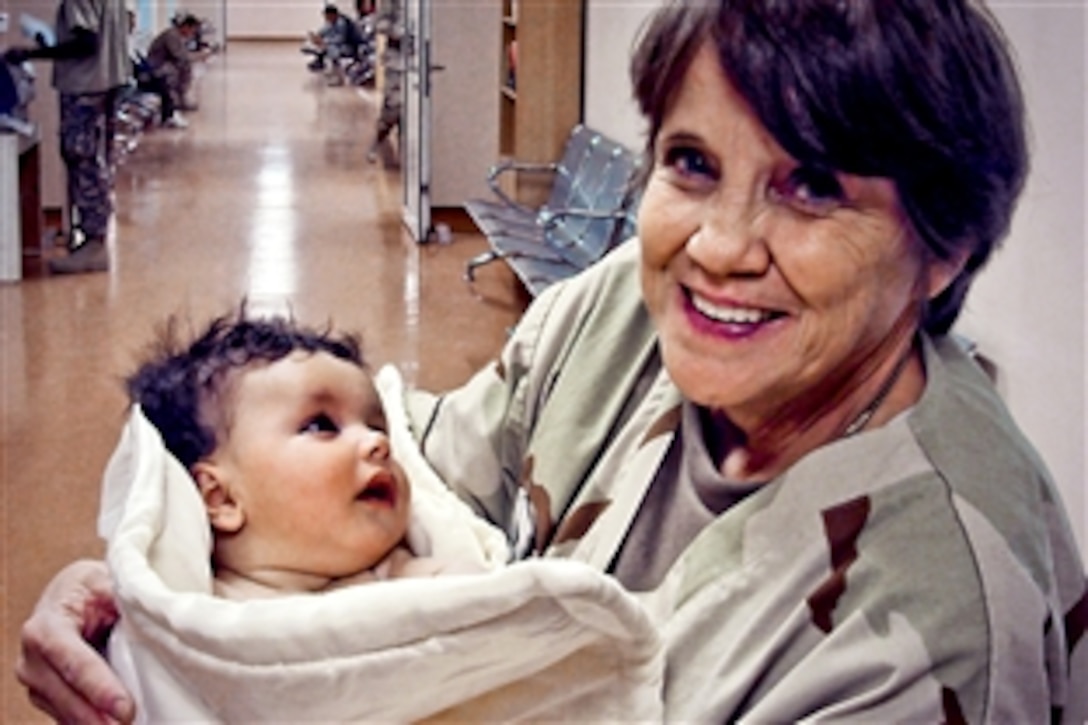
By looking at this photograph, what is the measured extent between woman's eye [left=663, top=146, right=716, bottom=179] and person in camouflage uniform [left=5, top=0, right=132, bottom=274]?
6477 mm

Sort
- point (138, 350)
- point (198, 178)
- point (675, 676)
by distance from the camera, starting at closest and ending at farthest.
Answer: point (675, 676) → point (138, 350) → point (198, 178)

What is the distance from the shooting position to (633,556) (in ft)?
4.36

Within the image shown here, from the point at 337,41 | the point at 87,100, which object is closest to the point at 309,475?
the point at 87,100

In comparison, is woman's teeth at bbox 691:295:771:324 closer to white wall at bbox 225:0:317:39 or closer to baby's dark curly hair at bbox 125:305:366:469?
baby's dark curly hair at bbox 125:305:366:469

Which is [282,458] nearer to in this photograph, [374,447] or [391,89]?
[374,447]

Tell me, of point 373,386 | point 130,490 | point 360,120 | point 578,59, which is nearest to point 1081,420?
point 373,386

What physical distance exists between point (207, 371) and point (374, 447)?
0.22 m

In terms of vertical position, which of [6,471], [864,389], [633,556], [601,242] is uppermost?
[864,389]

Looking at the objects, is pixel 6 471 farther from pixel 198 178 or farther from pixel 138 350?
pixel 198 178

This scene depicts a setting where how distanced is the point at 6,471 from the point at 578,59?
13.1ft

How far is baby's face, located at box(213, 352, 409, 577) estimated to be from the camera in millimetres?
1562

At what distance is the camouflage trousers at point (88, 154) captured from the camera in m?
7.46

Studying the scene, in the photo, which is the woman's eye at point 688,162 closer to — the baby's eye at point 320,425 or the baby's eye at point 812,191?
the baby's eye at point 812,191

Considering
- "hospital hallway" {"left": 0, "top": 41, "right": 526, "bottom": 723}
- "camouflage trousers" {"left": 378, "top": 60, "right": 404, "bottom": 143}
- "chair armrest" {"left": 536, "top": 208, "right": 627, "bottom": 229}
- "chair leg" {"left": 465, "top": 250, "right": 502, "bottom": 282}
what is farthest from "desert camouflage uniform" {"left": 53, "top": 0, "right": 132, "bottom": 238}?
"camouflage trousers" {"left": 378, "top": 60, "right": 404, "bottom": 143}
